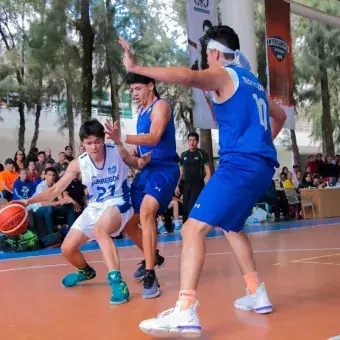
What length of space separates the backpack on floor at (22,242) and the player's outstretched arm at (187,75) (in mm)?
6406

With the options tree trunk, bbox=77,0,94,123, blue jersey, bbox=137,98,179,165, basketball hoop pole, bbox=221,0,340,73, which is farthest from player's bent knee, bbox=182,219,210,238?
tree trunk, bbox=77,0,94,123

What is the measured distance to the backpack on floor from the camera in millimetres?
9250

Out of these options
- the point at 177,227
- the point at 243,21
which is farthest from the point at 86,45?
the point at 177,227

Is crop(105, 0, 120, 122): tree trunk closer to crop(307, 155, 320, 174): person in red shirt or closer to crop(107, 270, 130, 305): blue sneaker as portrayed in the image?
crop(307, 155, 320, 174): person in red shirt

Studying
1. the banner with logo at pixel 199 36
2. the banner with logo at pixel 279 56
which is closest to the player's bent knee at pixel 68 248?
the banner with logo at pixel 199 36

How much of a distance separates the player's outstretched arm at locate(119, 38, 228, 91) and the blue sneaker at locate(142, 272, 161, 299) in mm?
1814

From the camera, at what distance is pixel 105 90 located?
2192 cm

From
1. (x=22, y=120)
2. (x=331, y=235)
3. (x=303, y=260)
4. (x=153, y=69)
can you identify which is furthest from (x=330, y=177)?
(x=153, y=69)

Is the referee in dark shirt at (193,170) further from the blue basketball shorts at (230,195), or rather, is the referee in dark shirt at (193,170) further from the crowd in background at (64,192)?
the blue basketball shorts at (230,195)

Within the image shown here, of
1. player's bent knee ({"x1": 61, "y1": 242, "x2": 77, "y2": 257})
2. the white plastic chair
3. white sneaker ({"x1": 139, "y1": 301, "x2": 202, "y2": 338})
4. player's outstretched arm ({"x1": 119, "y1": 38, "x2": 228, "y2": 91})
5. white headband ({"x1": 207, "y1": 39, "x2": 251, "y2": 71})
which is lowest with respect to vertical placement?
the white plastic chair

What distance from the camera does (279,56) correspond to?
14.3m

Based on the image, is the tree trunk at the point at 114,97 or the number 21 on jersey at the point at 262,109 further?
the tree trunk at the point at 114,97

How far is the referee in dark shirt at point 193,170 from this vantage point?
1005cm

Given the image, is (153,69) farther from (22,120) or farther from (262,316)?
(22,120)
